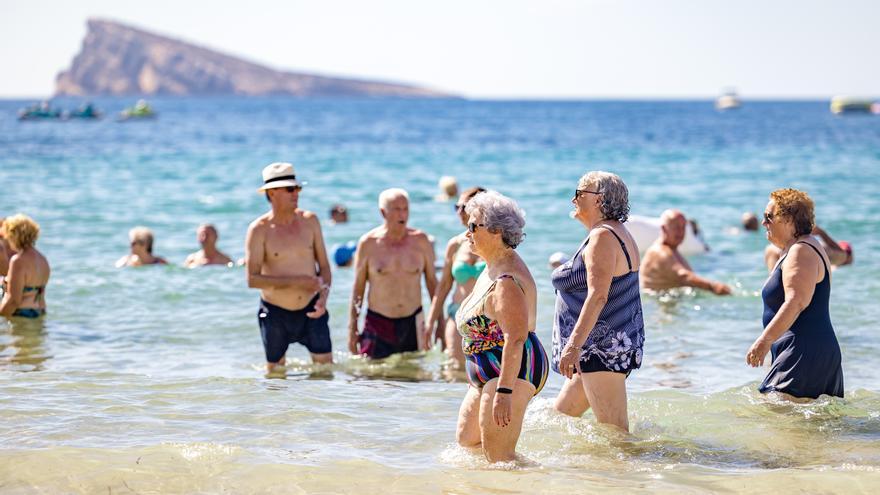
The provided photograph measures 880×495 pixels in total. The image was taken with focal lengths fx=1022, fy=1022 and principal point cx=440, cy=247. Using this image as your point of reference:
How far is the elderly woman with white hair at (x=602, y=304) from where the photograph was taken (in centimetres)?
525

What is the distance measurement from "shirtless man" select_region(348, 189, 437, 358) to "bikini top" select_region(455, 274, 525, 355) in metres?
3.12

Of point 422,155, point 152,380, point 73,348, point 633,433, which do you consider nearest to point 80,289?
point 73,348

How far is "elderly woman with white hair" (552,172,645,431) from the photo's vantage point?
5.25m

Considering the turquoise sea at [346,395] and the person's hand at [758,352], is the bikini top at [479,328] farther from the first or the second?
the person's hand at [758,352]

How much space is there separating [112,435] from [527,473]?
2610 millimetres

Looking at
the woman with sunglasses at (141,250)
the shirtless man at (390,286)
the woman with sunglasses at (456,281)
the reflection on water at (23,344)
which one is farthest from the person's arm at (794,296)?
the woman with sunglasses at (141,250)

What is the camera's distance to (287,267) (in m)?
7.58

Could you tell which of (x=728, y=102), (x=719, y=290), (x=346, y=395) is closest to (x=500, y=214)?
(x=346, y=395)

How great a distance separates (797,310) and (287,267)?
11.9ft

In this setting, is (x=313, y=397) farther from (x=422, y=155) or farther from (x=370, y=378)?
(x=422, y=155)

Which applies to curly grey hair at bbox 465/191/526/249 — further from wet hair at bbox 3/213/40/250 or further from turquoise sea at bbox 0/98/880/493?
wet hair at bbox 3/213/40/250

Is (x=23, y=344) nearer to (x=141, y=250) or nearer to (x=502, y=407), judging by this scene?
(x=141, y=250)

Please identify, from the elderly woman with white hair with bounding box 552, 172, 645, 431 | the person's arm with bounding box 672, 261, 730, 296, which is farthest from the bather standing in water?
the person's arm with bounding box 672, 261, 730, 296

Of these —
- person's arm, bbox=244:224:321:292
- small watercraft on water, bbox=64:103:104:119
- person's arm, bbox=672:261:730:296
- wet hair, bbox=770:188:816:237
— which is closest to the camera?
wet hair, bbox=770:188:816:237
